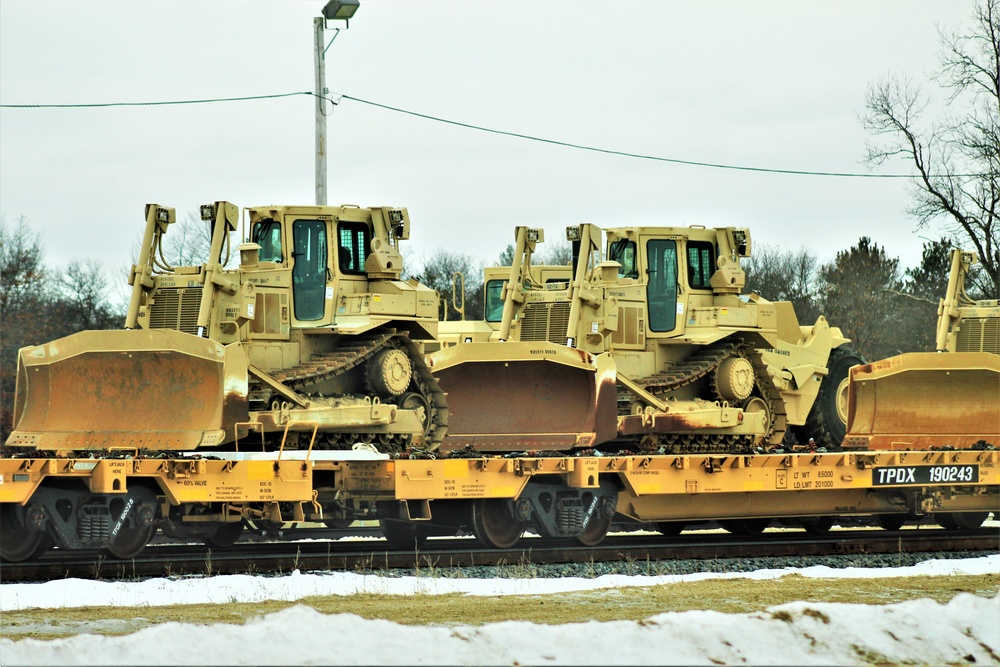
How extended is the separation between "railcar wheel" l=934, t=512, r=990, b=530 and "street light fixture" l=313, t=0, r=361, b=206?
36.5ft

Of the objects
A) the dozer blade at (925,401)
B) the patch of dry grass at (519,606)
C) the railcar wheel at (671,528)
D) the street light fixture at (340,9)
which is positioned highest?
the street light fixture at (340,9)

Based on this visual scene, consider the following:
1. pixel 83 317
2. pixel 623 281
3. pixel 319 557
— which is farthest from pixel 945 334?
pixel 83 317

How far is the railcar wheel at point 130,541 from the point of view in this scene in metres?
15.6

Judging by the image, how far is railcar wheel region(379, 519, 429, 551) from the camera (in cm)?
1867

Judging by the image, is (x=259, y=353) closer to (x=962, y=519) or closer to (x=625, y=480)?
(x=625, y=480)

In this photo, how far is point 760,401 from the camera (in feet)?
76.4

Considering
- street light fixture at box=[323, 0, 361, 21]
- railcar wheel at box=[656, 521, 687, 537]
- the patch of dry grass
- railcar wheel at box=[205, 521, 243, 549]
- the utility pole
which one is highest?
street light fixture at box=[323, 0, 361, 21]

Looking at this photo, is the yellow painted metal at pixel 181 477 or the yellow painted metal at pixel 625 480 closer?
the yellow painted metal at pixel 181 477

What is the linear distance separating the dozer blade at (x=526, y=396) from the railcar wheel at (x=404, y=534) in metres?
1.92

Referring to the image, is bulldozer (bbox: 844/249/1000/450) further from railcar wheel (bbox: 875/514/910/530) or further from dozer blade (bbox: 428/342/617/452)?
dozer blade (bbox: 428/342/617/452)

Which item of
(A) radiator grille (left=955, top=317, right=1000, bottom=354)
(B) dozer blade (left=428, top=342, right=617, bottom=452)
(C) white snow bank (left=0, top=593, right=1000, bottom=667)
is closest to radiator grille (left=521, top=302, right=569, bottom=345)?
(B) dozer blade (left=428, top=342, right=617, bottom=452)

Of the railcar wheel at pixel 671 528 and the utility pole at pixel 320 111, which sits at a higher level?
the utility pole at pixel 320 111

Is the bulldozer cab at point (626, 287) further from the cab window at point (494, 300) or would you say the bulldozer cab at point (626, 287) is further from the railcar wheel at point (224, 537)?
the railcar wheel at point (224, 537)

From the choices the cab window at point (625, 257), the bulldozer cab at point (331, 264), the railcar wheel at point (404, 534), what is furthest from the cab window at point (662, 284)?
the railcar wheel at point (404, 534)
